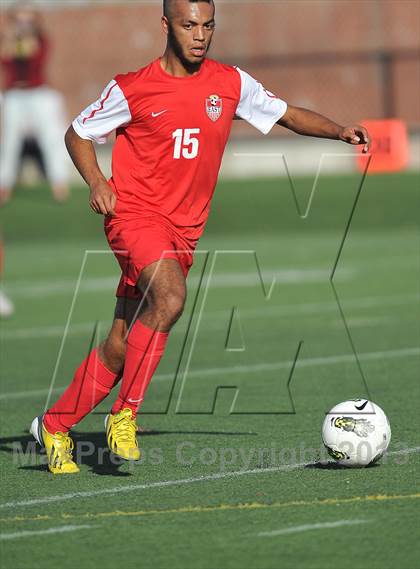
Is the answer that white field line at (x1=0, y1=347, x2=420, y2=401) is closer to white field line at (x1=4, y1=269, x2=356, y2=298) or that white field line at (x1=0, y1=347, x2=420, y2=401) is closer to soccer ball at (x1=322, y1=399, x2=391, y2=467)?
soccer ball at (x1=322, y1=399, x2=391, y2=467)

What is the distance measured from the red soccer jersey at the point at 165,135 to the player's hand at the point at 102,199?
313 mm

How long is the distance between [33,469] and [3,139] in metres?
17.3

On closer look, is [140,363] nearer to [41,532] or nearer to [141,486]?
[141,486]

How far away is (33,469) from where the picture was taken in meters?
7.46

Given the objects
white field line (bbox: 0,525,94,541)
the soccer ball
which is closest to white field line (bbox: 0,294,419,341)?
the soccer ball

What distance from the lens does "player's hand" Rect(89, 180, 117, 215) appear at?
22.9 feet

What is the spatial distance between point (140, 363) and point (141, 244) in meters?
0.57

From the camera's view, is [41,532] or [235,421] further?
[235,421]

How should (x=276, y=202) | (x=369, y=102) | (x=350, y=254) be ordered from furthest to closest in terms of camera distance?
(x=369, y=102)
(x=276, y=202)
(x=350, y=254)

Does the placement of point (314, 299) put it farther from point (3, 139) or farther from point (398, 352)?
point (3, 139)

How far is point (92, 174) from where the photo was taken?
23.4ft

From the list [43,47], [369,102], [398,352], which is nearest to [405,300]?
[398,352]

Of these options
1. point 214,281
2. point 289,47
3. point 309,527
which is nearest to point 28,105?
point 289,47

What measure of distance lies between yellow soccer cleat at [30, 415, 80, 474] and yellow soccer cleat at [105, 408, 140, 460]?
1.16ft
